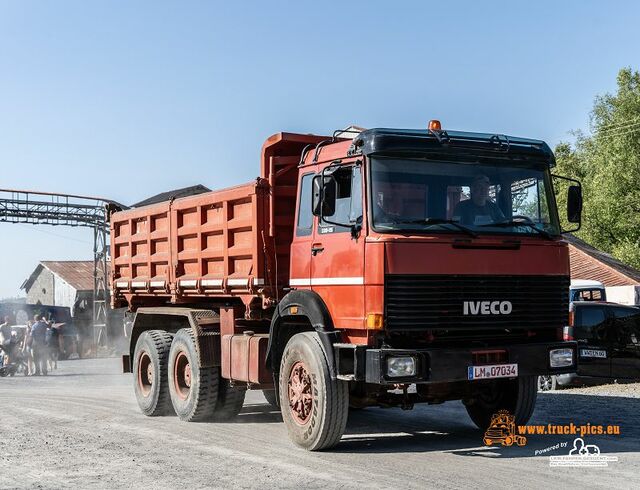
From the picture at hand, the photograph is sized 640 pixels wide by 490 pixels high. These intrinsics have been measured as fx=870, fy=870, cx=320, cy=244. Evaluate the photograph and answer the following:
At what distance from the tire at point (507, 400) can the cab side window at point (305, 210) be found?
2.73 m

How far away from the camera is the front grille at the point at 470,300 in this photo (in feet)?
25.9

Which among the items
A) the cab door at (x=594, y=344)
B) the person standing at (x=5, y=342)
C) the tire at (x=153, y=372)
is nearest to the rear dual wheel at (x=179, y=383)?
the tire at (x=153, y=372)

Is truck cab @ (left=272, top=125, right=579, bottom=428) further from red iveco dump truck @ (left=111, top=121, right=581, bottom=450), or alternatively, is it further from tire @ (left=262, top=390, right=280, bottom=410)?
tire @ (left=262, top=390, right=280, bottom=410)

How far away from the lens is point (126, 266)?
13.6m

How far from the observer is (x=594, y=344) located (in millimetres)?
14508

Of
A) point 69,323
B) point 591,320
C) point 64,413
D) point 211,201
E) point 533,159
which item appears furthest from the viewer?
point 69,323

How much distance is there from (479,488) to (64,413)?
24.1 feet

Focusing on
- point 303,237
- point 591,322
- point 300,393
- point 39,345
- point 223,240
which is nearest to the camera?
point 300,393

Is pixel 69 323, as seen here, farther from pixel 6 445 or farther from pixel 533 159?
pixel 533 159

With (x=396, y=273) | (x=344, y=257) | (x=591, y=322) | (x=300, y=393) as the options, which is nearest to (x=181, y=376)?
(x=300, y=393)

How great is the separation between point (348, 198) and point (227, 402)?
4030mm

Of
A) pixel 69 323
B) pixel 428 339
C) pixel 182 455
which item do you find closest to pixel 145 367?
pixel 182 455

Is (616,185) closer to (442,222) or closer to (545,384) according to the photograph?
(545,384)

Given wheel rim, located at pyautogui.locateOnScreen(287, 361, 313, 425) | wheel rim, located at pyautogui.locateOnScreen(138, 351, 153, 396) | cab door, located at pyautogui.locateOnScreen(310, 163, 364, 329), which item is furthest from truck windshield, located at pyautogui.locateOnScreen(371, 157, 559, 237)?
wheel rim, located at pyautogui.locateOnScreen(138, 351, 153, 396)
